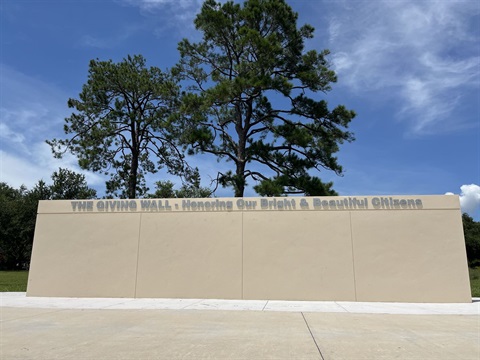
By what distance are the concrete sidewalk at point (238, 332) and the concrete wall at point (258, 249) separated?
166cm

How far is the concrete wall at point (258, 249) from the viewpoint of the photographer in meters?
12.5

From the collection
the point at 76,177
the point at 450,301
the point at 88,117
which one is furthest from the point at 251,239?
the point at 76,177

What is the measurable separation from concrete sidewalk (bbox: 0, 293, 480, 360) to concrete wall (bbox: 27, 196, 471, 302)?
5.46 feet

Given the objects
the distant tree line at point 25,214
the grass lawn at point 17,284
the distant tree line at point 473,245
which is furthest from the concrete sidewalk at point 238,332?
the distant tree line at point 473,245

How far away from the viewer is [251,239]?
43.3 ft

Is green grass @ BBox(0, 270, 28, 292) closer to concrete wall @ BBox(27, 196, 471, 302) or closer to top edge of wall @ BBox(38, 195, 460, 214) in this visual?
concrete wall @ BBox(27, 196, 471, 302)

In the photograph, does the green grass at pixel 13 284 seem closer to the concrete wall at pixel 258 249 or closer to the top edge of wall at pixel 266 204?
the concrete wall at pixel 258 249

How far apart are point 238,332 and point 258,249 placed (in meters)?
6.26

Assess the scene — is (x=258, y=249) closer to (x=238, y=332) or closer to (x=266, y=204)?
(x=266, y=204)

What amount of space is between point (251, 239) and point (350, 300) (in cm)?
372

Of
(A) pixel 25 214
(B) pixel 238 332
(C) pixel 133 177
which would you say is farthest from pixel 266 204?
(A) pixel 25 214

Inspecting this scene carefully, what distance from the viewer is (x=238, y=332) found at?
6922mm

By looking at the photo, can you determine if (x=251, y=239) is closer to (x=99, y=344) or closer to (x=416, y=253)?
(x=416, y=253)

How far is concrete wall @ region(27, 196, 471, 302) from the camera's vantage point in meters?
12.5
